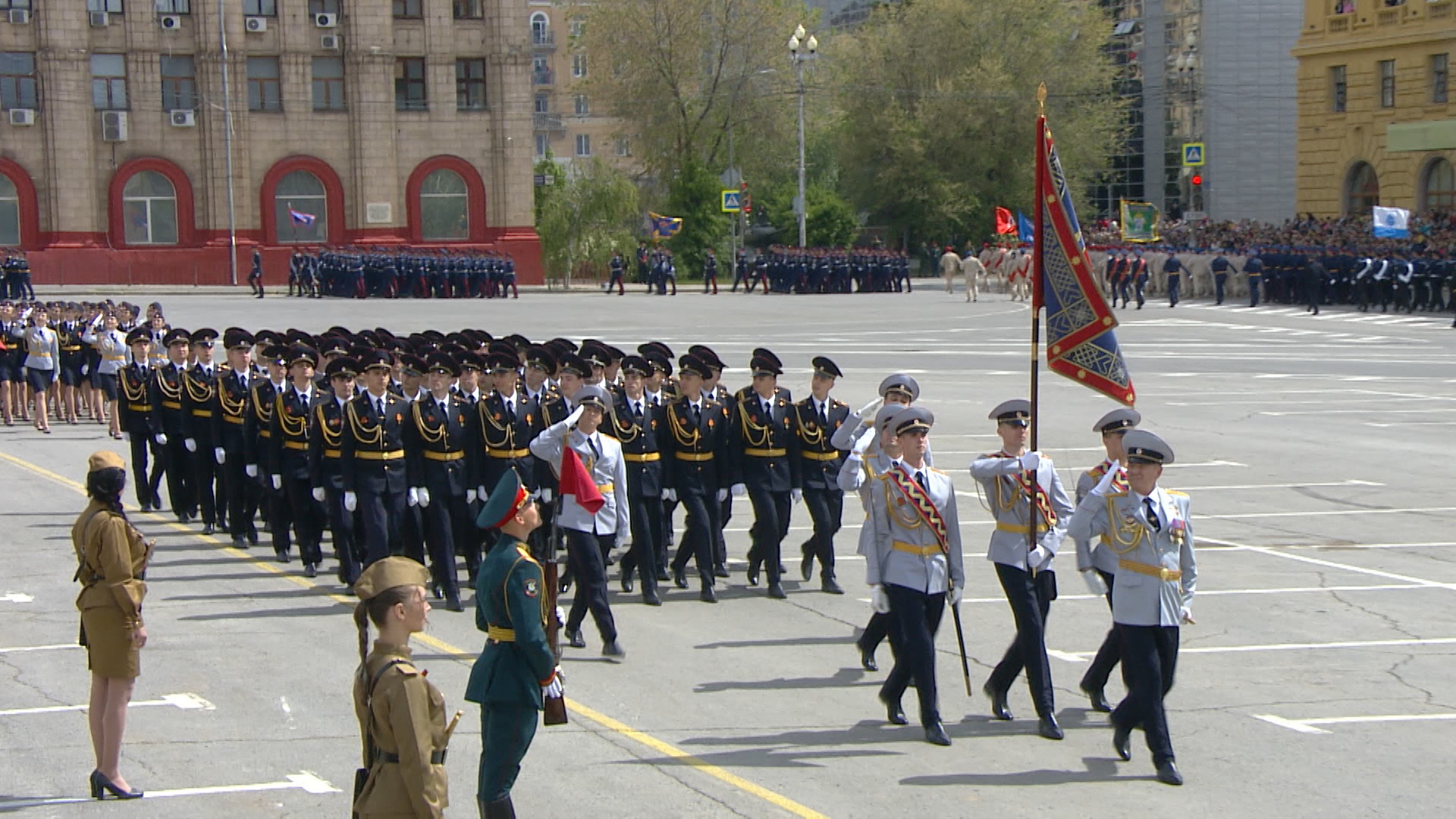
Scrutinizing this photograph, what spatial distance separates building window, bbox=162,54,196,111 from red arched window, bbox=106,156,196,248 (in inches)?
80.2

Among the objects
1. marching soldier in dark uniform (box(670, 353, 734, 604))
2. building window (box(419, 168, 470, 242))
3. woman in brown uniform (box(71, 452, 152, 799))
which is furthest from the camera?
building window (box(419, 168, 470, 242))

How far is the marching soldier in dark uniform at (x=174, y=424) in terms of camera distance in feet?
54.4

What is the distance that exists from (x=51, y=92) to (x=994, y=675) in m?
56.4

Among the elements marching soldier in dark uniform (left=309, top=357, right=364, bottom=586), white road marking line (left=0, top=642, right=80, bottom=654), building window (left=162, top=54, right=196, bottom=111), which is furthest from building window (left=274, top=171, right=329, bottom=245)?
white road marking line (left=0, top=642, right=80, bottom=654)

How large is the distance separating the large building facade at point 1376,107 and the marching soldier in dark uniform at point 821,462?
1843 inches

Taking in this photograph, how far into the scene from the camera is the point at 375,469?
42.1 feet

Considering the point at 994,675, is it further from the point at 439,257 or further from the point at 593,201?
the point at 593,201

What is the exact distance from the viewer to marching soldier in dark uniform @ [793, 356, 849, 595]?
13.0 m

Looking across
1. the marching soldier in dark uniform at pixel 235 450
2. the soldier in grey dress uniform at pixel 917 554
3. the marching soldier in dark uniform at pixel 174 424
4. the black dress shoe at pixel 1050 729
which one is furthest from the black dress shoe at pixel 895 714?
the marching soldier in dark uniform at pixel 174 424

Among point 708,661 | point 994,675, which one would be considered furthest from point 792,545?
point 994,675

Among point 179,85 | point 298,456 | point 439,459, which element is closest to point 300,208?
point 179,85

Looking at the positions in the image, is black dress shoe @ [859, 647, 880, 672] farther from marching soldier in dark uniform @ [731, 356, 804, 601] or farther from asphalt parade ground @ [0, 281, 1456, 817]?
marching soldier in dark uniform @ [731, 356, 804, 601]

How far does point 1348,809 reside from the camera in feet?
25.9

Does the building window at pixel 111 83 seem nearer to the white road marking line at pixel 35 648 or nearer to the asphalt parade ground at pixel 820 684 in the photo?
the asphalt parade ground at pixel 820 684
